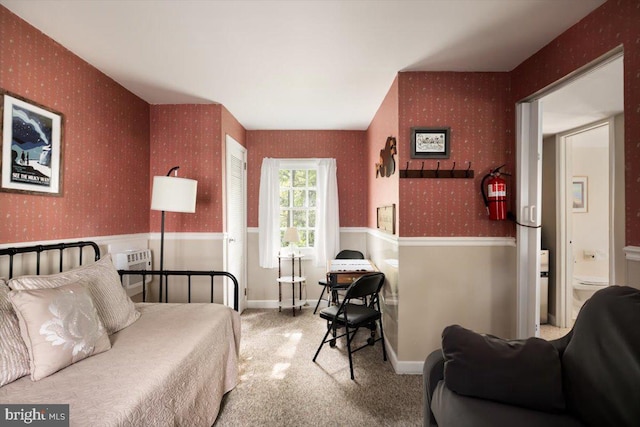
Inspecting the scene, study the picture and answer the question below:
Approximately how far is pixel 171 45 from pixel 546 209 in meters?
4.29

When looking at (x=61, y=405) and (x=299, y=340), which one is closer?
(x=61, y=405)

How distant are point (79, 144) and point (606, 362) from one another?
11.4 ft

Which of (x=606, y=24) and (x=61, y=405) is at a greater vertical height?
(x=606, y=24)

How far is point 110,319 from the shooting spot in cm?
195

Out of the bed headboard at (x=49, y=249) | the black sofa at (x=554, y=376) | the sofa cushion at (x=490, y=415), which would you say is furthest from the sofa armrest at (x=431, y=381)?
the bed headboard at (x=49, y=249)

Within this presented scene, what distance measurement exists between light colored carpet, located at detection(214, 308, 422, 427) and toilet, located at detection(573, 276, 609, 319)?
8.76ft

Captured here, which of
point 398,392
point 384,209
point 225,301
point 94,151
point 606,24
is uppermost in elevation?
point 606,24

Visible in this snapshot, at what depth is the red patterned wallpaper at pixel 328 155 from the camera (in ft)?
14.8

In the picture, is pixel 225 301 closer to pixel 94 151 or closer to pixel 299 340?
pixel 299 340

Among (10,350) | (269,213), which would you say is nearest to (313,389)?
(10,350)

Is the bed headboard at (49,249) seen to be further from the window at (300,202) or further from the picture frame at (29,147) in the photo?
the window at (300,202)

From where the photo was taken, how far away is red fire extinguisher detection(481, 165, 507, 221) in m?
2.53

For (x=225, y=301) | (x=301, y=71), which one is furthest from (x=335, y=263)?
(x=301, y=71)

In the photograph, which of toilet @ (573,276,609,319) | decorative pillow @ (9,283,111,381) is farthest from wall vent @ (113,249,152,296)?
toilet @ (573,276,609,319)
